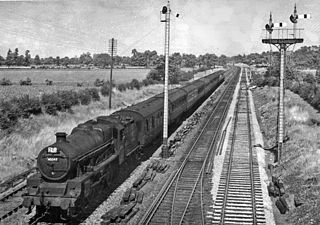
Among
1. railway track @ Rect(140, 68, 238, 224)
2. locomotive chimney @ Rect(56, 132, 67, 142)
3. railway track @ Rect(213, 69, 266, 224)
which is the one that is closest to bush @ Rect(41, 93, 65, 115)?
railway track @ Rect(140, 68, 238, 224)

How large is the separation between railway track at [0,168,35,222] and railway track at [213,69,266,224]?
8.65 meters

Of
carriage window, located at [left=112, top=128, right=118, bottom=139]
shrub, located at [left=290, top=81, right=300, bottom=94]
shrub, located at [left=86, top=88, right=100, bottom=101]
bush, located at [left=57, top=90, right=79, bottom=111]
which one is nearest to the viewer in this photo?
carriage window, located at [left=112, top=128, right=118, bottom=139]

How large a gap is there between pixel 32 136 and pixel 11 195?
12455mm

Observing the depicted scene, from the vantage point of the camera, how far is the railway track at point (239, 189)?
16.8m

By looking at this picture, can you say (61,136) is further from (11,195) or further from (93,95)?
(93,95)

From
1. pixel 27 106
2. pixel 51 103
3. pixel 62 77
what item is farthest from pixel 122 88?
pixel 62 77

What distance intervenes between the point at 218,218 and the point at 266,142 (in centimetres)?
1779

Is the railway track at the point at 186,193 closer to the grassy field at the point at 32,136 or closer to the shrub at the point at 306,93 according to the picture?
the grassy field at the point at 32,136

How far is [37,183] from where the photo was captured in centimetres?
1543

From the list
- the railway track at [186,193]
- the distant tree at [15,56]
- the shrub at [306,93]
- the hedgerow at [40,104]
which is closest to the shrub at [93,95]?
the hedgerow at [40,104]

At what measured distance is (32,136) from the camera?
31.2 m

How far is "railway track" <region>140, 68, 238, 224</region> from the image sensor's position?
16438 mm

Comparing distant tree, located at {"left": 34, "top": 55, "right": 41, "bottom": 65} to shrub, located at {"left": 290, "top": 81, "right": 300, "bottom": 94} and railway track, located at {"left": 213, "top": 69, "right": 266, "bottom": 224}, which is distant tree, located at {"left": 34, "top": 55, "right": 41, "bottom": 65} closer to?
shrub, located at {"left": 290, "top": 81, "right": 300, "bottom": 94}

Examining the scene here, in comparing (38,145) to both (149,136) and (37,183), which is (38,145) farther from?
(37,183)
